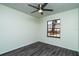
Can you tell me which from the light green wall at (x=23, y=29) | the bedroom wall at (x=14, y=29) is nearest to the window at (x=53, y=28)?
the light green wall at (x=23, y=29)

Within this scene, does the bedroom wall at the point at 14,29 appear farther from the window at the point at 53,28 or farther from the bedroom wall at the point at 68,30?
the bedroom wall at the point at 68,30

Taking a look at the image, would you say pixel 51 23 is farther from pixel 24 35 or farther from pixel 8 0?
pixel 8 0

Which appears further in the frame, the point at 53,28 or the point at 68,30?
the point at 53,28

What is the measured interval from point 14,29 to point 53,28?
2.93m

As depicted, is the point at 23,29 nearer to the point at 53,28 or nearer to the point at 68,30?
the point at 53,28

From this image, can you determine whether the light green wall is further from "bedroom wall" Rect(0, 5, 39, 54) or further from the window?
the window

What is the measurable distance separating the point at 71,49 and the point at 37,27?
329cm

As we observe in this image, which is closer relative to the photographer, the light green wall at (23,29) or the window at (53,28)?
the light green wall at (23,29)

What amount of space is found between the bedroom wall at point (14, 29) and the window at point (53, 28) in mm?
1473

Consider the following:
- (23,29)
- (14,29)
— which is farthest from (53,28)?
(14,29)

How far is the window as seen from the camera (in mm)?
4416

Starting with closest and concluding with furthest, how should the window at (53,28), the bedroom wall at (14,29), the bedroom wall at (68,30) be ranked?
the bedroom wall at (14,29) → the bedroom wall at (68,30) → the window at (53,28)

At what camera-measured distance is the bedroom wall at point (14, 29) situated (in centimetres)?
299

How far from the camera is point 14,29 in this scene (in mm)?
3543
